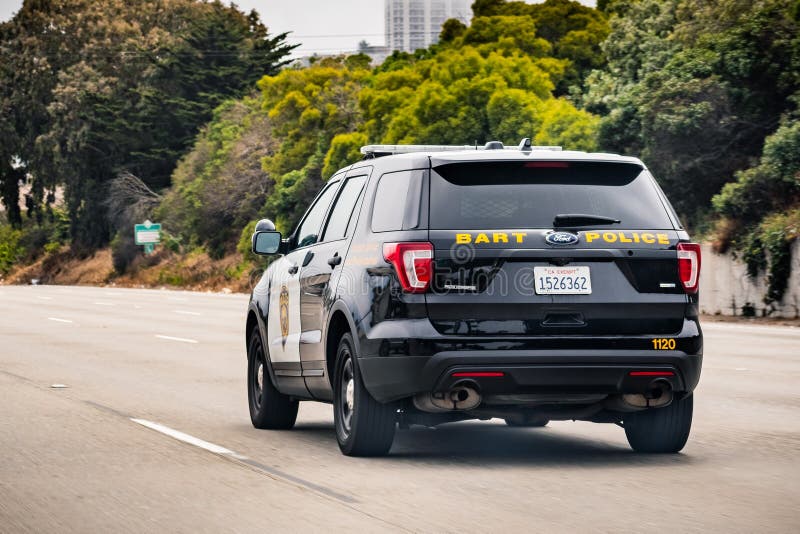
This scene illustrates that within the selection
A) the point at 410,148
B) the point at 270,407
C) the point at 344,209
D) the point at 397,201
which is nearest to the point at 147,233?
the point at 270,407

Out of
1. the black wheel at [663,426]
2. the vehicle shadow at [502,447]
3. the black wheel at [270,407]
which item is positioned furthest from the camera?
the black wheel at [270,407]

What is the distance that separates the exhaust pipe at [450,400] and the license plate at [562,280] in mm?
739

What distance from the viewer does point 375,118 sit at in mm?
55531

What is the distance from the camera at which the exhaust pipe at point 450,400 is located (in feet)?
28.5

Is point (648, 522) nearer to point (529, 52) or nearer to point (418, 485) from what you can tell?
point (418, 485)

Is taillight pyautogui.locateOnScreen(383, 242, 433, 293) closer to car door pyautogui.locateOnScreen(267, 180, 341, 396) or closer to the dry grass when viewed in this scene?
car door pyautogui.locateOnScreen(267, 180, 341, 396)

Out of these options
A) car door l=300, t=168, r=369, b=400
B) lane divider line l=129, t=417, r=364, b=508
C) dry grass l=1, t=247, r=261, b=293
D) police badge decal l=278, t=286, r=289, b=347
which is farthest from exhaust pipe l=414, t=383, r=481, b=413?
dry grass l=1, t=247, r=261, b=293

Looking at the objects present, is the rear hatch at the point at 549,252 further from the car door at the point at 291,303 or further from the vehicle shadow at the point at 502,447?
the car door at the point at 291,303

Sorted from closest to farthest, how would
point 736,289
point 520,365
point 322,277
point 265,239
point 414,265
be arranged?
point 520,365, point 414,265, point 322,277, point 265,239, point 736,289

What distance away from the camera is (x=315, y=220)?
11031 mm

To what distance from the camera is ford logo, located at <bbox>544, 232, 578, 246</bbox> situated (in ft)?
28.6

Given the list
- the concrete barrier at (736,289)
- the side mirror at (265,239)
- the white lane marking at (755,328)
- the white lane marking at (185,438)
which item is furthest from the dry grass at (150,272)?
the side mirror at (265,239)

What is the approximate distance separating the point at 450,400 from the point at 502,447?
1.48m

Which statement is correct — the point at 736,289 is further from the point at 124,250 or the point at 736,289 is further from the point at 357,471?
the point at 124,250
